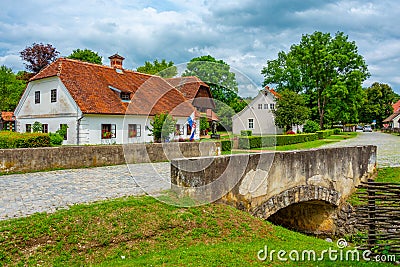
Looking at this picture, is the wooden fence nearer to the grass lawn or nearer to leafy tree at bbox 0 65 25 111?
the grass lawn

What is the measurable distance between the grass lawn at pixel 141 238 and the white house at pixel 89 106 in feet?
49.6

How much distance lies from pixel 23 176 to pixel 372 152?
12968 millimetres

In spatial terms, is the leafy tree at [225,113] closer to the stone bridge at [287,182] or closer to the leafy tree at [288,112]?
the stone bridge at [287,182]

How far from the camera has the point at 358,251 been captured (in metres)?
7.77

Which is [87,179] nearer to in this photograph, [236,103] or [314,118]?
[236,103]

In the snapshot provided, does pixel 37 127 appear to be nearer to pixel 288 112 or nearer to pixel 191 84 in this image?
pixel 191 84

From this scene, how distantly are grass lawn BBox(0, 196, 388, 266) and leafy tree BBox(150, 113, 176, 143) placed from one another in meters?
12.6

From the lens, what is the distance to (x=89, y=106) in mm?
23234

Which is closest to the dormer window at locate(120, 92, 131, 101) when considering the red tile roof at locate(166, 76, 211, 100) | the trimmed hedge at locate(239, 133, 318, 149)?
the trimmed hedge at locate(239, 133, 318, 149)

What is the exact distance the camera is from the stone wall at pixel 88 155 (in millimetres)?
12047

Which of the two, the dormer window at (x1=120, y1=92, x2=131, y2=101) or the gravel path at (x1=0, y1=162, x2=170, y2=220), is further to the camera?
the dormer window at (x1=120, y1=92, x2=131, y2=101)

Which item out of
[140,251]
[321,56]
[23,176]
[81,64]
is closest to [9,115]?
[81,64]

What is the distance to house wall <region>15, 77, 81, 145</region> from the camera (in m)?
23.5

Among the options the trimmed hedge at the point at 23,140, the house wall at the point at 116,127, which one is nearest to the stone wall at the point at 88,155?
the trimmed hedge at the point at 23,140
